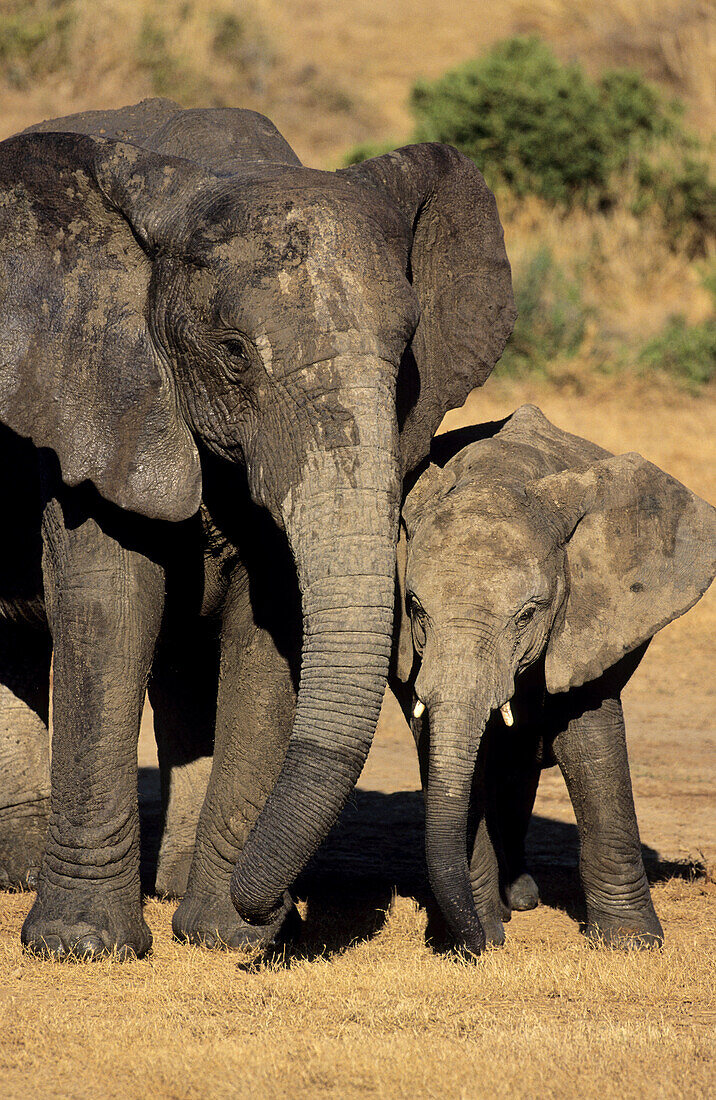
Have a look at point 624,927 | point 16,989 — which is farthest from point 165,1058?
point 624,927

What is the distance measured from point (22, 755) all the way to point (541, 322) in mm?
13032

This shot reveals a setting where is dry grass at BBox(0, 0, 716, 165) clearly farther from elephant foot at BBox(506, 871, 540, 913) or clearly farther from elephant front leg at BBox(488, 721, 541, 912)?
elephant foot at BBox(506, 871, 540, 913)

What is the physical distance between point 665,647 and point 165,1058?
31.3ft

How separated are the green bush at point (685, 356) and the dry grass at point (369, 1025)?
13311 mm

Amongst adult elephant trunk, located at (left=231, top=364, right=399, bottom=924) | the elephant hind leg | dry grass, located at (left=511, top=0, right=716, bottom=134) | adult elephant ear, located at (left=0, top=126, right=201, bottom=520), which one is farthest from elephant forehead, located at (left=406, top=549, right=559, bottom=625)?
dry grass, located at (left=511, top=0, right=716, bottom=134)

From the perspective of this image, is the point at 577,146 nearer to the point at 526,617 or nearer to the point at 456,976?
the point at 526,617

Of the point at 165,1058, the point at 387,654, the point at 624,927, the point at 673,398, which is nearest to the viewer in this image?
the point at 165,1058

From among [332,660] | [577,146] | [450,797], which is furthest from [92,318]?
[577,146]

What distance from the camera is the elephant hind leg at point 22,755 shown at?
700 cm

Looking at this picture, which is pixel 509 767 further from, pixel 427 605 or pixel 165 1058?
pixel 165 1058

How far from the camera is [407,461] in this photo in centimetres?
603

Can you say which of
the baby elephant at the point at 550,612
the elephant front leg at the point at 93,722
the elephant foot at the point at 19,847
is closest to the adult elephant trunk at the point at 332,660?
the baby elephant at the point at 550,612

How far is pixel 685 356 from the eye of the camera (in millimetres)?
18562

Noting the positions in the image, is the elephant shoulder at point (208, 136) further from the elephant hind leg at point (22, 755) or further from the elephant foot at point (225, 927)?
the elephant foot at point (225, 927)
